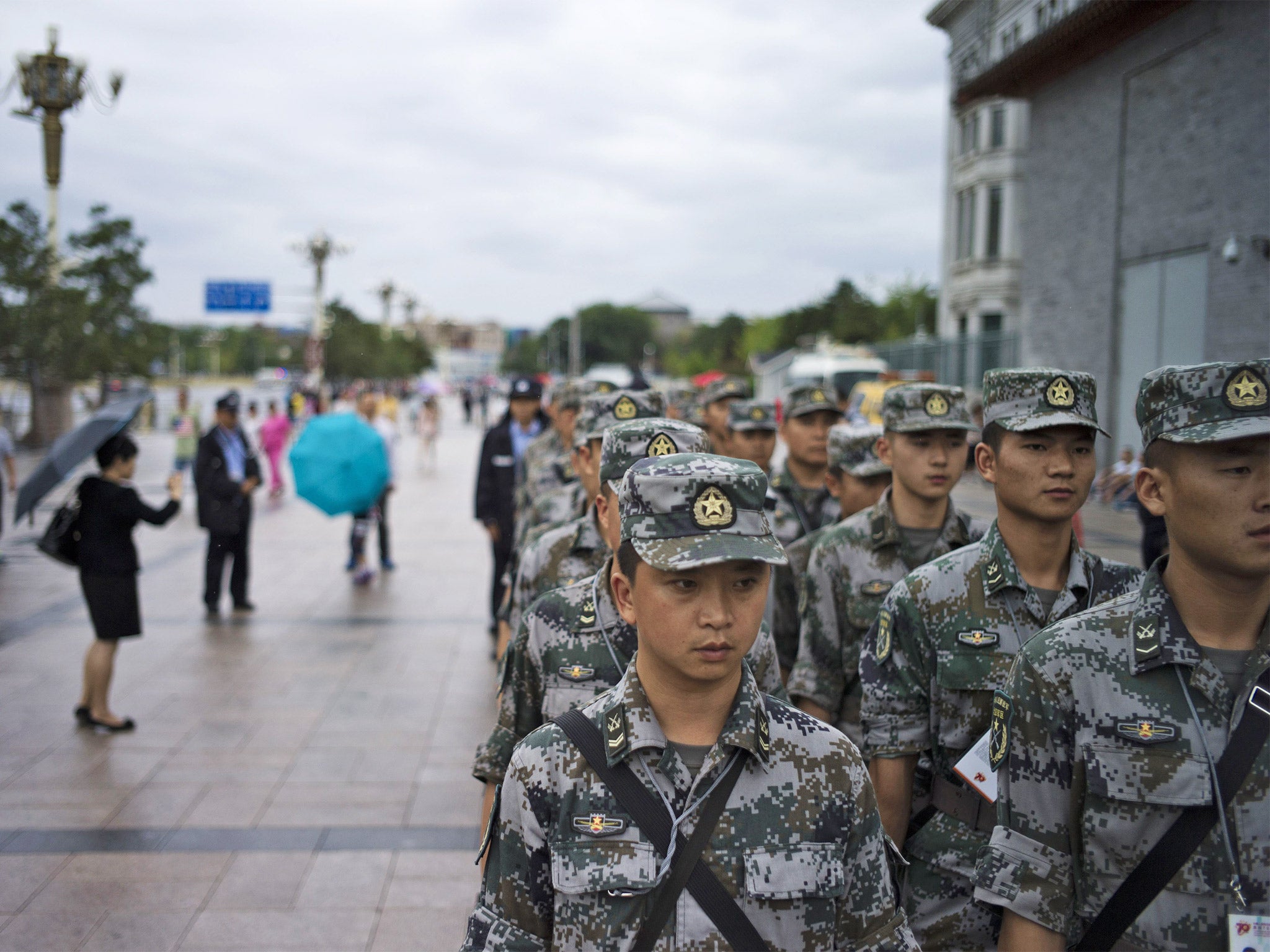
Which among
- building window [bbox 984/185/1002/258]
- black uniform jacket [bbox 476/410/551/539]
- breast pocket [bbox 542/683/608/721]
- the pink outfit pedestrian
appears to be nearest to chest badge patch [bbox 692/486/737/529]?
breast pocket [bbox 542/683/608/721]

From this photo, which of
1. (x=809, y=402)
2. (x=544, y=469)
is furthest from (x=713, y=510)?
(x=544, y=469)

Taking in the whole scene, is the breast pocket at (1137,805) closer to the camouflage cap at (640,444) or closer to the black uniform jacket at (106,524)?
the camouflage cap at (640,444)

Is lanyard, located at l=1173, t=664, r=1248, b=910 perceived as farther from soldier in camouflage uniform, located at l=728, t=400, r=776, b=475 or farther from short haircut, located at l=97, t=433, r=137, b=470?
short haircut, located at l=97, t=433, r=137, b=470

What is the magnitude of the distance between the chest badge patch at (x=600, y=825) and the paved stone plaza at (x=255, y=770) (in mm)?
2836

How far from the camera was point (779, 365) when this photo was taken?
6538 centimetres

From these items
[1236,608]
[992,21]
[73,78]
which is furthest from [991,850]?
[73,78]

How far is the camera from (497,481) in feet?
28.3

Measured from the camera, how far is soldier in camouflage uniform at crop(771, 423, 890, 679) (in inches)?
175

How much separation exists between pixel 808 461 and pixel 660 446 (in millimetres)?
2775

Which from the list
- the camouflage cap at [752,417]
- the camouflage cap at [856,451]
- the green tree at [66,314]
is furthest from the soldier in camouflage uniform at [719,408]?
the green tree at [66,314]

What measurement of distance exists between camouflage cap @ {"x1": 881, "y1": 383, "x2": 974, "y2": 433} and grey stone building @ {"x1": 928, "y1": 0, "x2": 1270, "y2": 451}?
181 centimetres

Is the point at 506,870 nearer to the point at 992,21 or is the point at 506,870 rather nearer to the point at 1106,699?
the point at 1106,699

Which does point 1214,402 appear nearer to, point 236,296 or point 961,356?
point 961,356

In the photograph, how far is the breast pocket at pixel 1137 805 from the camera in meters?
1.95
